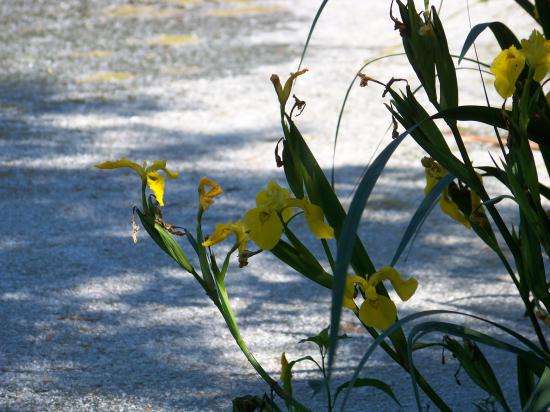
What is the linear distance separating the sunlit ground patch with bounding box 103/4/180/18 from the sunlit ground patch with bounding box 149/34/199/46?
554 millimetres

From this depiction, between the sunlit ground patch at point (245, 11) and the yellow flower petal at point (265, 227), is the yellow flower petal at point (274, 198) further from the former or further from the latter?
the sunlit ground patch at point (245, 11)

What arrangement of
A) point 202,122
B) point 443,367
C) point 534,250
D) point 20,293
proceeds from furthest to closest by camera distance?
point 202,122 → point 20,293 → point 443,367 → point 534,250

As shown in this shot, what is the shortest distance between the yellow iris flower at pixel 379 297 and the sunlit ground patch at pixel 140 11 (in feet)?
17.2

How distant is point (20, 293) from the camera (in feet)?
8.82

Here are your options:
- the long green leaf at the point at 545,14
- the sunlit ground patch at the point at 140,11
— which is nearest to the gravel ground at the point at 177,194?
the sunlit ground patch at the point at 140,11

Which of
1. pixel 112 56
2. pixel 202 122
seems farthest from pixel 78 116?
pixel 112 56

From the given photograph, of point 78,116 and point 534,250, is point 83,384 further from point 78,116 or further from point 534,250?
point 78,116

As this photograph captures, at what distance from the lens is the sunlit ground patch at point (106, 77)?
196 inches

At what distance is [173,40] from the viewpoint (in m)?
5.75

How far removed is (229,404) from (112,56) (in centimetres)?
362

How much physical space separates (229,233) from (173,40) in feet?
14.9

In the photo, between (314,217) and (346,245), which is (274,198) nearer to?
(314,217)

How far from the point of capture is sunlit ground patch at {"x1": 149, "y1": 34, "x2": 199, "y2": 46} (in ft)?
18.6

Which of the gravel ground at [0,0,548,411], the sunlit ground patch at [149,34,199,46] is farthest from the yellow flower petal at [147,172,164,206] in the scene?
the sunlit ground patch at [149,34,199,46]
